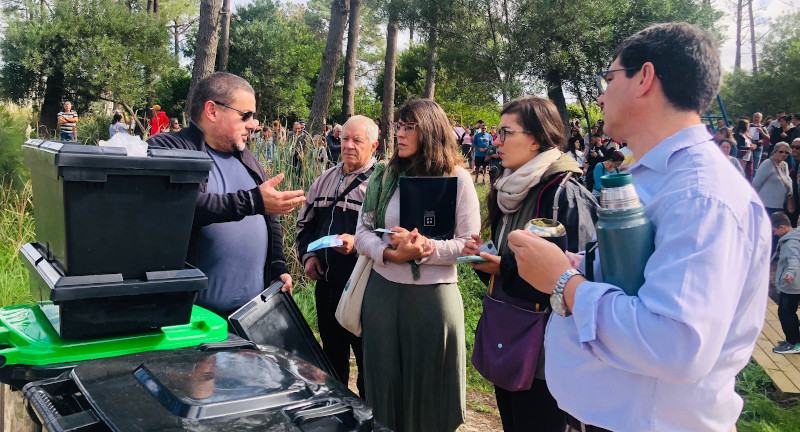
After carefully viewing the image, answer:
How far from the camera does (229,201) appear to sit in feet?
8.66

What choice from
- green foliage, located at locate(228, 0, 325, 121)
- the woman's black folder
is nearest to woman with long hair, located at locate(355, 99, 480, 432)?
the woman's black folder

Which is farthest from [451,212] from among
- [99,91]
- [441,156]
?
[99,91]

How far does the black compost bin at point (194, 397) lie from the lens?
1.51 meters

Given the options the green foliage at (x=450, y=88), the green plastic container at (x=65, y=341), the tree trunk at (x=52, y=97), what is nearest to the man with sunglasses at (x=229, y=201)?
the green plastic container at (x=65, y=341)

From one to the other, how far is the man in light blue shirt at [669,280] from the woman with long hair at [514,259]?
990mm

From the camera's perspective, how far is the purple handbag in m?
2.58

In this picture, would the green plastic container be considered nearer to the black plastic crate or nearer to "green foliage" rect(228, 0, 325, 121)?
the black plastic crate

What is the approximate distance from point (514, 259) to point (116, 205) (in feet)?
5.22

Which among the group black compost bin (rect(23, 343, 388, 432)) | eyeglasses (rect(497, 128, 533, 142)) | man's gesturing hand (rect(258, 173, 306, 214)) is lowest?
Answer: black compost bin (rect(23, 343, 388, 432))

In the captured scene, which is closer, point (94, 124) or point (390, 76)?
point (390, 76)

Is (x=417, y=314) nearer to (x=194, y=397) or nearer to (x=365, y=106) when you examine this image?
(x=194, y=397)

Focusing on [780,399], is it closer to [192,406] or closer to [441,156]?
[441,156]

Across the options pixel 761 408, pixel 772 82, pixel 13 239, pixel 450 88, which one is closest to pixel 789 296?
pixel 761 408

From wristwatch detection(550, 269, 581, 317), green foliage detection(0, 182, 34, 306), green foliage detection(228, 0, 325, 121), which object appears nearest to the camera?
wristwatch detection(550, 269, 581, 317)
